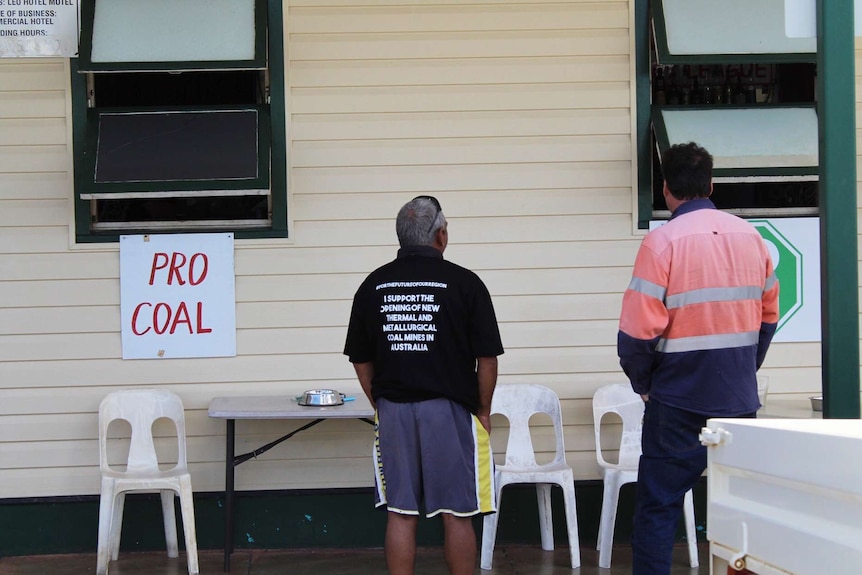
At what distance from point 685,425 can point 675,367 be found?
0.73ft

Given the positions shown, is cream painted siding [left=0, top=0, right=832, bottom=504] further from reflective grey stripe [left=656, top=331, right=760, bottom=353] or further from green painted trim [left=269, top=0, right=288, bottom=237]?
reflective grey stripe [left=656, top=331, right=760, bottom=353]

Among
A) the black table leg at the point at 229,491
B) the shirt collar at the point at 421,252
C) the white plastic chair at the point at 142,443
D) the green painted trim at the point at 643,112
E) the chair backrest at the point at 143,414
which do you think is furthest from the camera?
the green painted trim at the point at 643,112

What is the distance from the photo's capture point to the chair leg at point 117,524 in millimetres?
5508

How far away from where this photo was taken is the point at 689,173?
13.5 ft

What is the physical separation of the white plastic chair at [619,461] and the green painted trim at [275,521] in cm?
24

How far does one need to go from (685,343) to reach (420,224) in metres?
1.12

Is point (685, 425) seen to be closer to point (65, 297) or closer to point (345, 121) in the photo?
point (345, 121)

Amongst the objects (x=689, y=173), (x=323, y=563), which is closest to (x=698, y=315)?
(x=689, y=173)

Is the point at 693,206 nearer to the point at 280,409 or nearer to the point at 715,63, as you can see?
the point at 715,63

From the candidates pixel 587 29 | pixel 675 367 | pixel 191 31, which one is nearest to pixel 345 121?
pixel 191 31

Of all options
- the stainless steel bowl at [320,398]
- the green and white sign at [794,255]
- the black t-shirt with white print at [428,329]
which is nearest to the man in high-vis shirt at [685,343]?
the black t-shirt with white print at [428,329]

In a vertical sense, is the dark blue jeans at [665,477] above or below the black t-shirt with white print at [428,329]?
below

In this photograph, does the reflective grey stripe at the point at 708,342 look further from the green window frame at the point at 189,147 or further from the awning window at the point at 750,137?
the green window frame at the point at 189,147

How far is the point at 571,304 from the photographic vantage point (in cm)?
583
